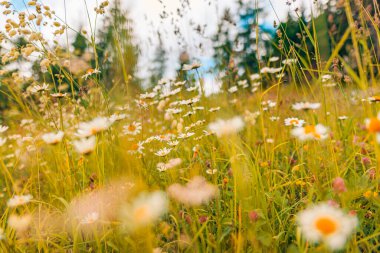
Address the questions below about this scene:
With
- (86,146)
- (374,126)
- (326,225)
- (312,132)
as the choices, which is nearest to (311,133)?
(312,132)

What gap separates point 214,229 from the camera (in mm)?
998

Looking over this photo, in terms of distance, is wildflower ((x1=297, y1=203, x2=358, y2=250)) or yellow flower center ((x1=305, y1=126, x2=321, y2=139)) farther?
yellow flower center ((x1=305, y1=126, x2=321, y2=139))

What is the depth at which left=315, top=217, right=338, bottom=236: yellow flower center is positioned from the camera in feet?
1.76

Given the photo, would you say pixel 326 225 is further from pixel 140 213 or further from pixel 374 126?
pixel 140 213

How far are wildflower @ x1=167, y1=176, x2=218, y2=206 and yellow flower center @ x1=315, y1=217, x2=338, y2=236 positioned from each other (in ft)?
1.36

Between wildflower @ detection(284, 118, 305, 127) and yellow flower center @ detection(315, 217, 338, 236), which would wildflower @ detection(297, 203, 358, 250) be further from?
wildflower @ detection(284, 118, 305, 127)

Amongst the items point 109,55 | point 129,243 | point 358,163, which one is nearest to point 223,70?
point 109,55

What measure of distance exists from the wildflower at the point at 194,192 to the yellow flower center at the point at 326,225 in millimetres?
414

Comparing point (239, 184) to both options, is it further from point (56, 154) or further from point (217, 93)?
point (217, 93)

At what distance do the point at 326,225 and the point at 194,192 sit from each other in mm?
449

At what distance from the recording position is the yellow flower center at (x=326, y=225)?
1.76 feet

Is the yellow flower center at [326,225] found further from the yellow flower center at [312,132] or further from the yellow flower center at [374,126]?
the yellow flower center at [312,132]

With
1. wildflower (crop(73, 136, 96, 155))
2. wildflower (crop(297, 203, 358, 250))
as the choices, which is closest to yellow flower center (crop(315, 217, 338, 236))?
wildflower (crop(297, 203, 358, 250))

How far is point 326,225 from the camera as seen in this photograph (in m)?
0.55
